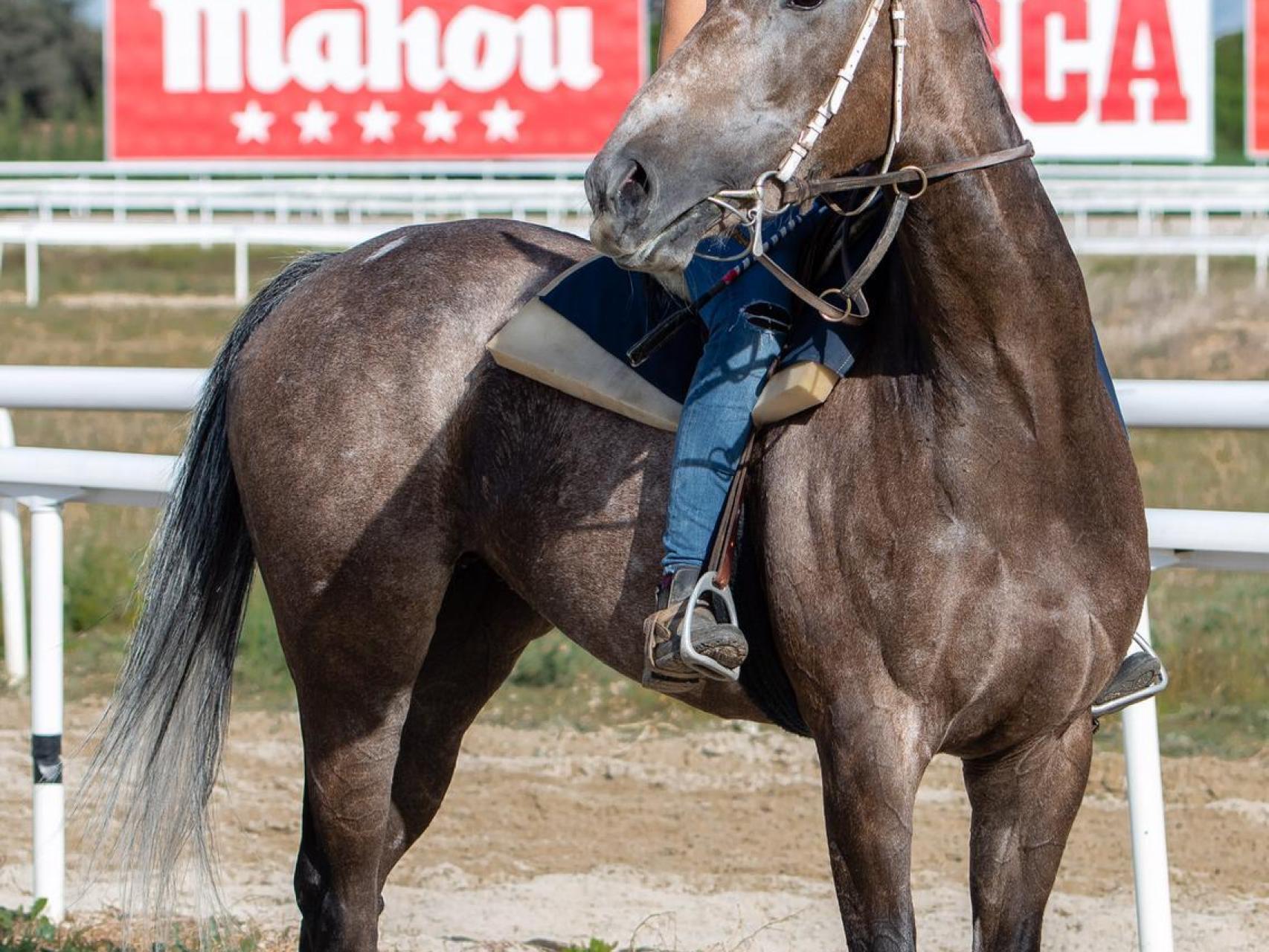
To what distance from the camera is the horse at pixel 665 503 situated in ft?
9.09

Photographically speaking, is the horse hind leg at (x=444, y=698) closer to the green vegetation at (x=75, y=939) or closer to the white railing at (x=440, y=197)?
the green vegetation at (x=75, y=939)

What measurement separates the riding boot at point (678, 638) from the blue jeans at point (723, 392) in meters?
0.04

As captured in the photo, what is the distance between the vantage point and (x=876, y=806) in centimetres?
293

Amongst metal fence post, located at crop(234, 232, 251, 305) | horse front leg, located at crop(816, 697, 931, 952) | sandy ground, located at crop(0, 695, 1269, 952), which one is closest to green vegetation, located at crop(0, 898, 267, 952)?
→ sandy ground, located at crop(0, 695, 1269, 952)

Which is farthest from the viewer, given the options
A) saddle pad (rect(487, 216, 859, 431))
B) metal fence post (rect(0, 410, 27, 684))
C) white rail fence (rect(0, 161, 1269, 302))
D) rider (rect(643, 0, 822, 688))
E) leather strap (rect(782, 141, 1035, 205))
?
white rail fence (rect(0, 161, 1269, 302))

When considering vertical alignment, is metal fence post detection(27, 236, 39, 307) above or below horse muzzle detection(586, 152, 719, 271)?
above

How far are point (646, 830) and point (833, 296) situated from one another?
2584 millimetres

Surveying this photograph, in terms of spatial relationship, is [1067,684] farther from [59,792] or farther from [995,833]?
[59,792]

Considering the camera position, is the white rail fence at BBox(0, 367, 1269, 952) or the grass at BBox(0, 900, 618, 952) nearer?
the white rail fence at BBox(0, 367, 1269, 952)

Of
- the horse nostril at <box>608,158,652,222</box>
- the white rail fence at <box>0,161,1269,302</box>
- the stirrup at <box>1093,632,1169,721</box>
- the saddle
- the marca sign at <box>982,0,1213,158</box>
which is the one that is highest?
the marca sign at <box>982,0,1213,158</box>

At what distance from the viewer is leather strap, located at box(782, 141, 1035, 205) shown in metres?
2.70

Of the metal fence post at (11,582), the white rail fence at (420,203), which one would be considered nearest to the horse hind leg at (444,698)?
the metal fence post at (11,582)

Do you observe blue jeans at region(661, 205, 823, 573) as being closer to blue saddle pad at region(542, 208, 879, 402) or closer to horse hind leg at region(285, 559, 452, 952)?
blue saddle pad at region(542, 208, 879, 402)

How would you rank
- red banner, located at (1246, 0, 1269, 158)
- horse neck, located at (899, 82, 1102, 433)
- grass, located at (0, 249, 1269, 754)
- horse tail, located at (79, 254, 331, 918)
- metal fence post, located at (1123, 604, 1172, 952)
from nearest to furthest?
horse neck, located at (899, 82, 1102, 433), metal fence post, located at (1123, 604, 1172, 952), horse tail, located at (79, 254, 331, 918), grass, located at (0, 249, 1269, 754), red banner, located at (1246, 0, 1269, 158)
